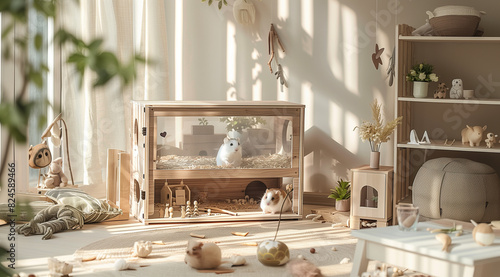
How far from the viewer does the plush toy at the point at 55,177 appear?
411 centimetres

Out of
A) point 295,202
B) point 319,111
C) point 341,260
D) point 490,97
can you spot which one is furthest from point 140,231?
point 490,97

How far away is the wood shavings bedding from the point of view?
12.5 ft

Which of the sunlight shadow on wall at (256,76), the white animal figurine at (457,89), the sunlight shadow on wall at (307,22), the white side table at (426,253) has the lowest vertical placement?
the white side table at (426,253)

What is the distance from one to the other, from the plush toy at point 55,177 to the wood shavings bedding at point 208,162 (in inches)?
31.2

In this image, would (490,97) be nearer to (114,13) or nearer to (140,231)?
(140,231)

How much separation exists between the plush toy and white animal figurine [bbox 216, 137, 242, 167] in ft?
3.68

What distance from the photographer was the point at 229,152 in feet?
12.7

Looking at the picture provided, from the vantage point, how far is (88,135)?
4418mm

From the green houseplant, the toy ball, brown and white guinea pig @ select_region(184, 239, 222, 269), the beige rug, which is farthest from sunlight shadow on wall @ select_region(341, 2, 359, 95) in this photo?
the green houseplant

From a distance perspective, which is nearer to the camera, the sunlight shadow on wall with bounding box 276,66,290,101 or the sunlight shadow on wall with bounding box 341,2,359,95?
the sunlight shadow on wall with bounding box 341,2,359,95

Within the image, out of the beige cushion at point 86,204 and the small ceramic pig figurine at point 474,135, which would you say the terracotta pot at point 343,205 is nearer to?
the small ceramic pig figurine at point 474,135

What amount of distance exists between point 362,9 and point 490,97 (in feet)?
3.46

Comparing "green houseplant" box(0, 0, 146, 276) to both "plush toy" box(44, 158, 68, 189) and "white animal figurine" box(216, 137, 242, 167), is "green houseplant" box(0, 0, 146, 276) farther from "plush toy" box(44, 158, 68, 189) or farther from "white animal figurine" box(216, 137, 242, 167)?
"plush toy" box(44, 158, 68, 189)

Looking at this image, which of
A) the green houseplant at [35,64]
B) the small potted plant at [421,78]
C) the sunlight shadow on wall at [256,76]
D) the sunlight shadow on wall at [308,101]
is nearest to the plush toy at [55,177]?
the sunlight shadow on wall at [256,76]
